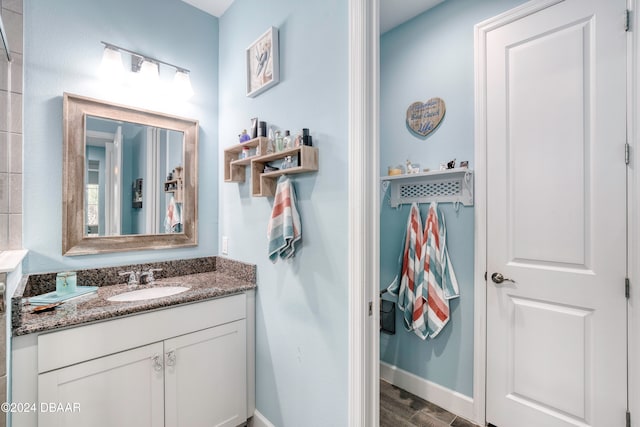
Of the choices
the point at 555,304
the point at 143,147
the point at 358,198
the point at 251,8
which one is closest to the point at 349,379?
the point at 358,198

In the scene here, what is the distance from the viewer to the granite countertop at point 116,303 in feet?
3.68

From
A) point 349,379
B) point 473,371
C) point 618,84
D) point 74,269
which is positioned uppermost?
point 618,84

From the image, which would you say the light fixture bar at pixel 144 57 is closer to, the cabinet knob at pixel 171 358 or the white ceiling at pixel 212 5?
the white ceiling at pixel 212 5

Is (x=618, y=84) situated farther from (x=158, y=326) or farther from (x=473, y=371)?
(x=158, y=326)

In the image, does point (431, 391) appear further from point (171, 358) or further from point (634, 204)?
point (171, 358)

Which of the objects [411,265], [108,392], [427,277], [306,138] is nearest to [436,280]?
[427,277]

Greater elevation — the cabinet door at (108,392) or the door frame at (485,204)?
the door frame at (485,204)

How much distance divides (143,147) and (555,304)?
2590mm

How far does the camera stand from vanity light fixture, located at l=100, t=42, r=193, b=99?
1634mm

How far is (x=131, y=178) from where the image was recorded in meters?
1.81

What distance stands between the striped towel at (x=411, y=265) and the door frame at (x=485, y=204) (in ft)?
1.14

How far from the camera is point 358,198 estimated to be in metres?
1.18

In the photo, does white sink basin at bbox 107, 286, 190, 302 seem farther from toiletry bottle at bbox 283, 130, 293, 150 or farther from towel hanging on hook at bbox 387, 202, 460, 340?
towel hanging on hook at bbox 387, 202, 460, 340

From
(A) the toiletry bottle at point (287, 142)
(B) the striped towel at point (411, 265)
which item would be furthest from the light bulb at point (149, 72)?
(B) the striped towel at point (411, 265)
